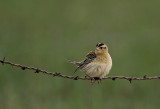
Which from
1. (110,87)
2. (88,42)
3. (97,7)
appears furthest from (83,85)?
(97,7)

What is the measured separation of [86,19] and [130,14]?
1.90 meters

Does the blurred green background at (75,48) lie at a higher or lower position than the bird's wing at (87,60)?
higher

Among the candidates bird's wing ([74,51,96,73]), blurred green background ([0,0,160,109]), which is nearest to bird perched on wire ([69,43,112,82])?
bird's wing ([74,51,96,73])

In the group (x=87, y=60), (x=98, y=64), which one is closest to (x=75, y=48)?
(x=87, y=60)

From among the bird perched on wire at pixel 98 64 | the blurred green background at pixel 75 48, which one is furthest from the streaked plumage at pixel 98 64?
the blurred green background at pixel 75 48

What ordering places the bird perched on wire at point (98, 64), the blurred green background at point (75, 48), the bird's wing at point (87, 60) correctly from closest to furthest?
the bird perched on wire at point (98, 64)
the bird's wing at point (87, 60)
the blurred green background at point (75, 48)

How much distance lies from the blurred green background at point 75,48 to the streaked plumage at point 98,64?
1.20m

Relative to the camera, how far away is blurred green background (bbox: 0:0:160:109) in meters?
12.5

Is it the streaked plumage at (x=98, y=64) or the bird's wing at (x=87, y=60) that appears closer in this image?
the streaked plumage at (x=98, y=64)

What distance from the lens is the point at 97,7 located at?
26.1 metres

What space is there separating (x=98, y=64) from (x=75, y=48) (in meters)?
6.78

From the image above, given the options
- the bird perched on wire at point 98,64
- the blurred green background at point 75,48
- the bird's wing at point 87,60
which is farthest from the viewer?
the blurred green background at point 75,48

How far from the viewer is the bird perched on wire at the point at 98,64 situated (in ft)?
34.9

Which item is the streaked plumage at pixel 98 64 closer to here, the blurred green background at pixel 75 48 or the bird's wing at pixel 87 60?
the bird's wing at pixel 87 60
